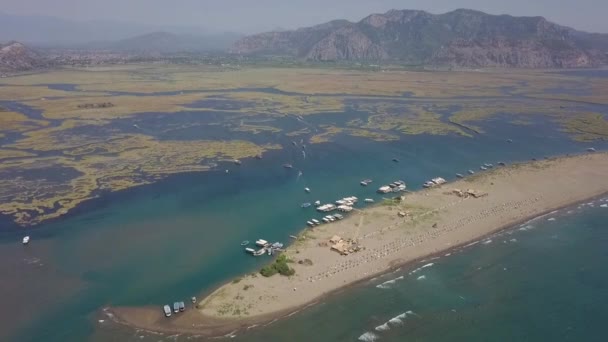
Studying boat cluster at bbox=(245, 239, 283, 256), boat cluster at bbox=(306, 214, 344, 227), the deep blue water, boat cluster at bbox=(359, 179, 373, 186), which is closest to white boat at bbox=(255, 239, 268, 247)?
boat cluster at bbox=(245, 239, 283, 256)

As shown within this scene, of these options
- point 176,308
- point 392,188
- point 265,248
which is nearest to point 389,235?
point 265,248

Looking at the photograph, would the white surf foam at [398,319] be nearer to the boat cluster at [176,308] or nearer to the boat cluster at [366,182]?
the boat cluster at [176,308]

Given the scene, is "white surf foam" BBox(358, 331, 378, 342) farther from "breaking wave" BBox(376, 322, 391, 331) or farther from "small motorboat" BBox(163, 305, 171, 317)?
"small motorboat" BBox(163, 305, 171, 317)

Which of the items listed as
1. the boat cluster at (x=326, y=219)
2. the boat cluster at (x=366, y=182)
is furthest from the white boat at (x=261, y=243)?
the boat cluster at (x=366, y=182)

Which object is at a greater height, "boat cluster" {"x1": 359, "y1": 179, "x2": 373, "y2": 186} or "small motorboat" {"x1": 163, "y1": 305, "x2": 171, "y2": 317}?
"boat cluster" {"x1": 359, "y1": 179, "x2": 373, "y2": 186}

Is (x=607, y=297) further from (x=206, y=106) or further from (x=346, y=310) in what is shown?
(x=206, y=106)

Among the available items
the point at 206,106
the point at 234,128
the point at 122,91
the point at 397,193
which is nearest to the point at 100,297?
the point at 397,193

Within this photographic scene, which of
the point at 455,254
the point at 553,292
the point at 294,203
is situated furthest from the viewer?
the point at 294,203

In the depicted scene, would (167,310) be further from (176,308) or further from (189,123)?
(189,123)
